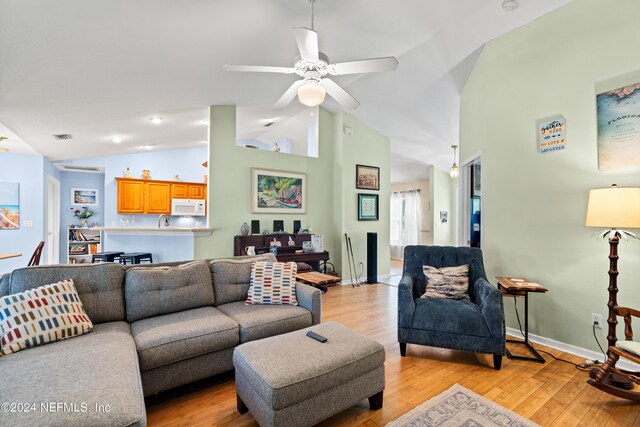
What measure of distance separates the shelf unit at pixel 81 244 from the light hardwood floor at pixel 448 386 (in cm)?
631

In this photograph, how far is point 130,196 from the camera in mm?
6559

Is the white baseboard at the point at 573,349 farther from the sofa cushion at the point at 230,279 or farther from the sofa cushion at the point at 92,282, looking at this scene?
the sofa cushion at the point at 92,282

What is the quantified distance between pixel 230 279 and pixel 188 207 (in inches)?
185

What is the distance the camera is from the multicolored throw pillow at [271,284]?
105 inches

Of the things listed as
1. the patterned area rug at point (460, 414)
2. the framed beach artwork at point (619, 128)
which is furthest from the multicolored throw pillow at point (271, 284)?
the framed beach artwork at point (619, 128)

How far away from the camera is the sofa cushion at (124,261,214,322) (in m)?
2.30

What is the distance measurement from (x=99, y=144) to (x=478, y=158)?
20.3ft

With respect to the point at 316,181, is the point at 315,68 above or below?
above

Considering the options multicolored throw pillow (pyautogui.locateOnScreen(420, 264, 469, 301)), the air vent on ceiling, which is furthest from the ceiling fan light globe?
the air vent on ceiling

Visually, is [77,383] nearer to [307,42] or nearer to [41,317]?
[41,317]

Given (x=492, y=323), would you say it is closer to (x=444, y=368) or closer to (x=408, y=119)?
(x=444, y=368)

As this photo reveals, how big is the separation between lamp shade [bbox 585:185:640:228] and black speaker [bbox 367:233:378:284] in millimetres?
3644

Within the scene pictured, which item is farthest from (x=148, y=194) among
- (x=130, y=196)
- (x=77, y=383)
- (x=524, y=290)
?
(x=524, y=290)

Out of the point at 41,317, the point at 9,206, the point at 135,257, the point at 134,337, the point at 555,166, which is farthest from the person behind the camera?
the point at 135,257
